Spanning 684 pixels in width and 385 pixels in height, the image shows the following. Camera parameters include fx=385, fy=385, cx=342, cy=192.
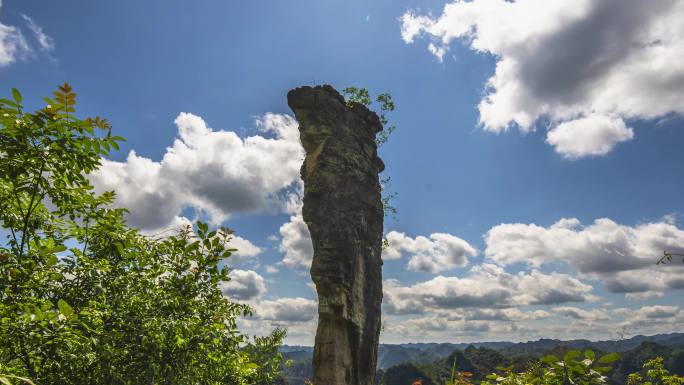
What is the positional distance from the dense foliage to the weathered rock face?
705 inches

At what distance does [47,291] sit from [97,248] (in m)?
0.95

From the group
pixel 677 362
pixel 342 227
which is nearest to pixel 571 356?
pixel 342 227

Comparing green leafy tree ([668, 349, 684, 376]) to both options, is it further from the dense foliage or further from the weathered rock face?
the dense foliage

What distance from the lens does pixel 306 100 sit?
2847 cm

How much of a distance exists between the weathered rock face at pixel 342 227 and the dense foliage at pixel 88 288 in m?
17.9

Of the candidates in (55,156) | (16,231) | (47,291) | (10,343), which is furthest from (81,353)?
(55,156)

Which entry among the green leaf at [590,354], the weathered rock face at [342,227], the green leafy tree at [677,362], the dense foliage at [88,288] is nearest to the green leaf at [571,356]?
the green leaf at [590,354]

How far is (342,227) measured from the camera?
24875 millimetres

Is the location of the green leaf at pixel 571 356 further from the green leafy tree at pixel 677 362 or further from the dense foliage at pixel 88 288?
the green leafy tree at pixel 677 362

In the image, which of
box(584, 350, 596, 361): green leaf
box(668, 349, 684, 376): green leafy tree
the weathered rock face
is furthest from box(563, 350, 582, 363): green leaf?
box(668, 349, 684, 376): green leafy tree

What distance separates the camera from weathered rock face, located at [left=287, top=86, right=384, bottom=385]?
921 inches

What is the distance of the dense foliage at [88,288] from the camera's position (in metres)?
3.82

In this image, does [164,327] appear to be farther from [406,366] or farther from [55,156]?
[406,366]

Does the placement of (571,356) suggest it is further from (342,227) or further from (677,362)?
(677,362)
